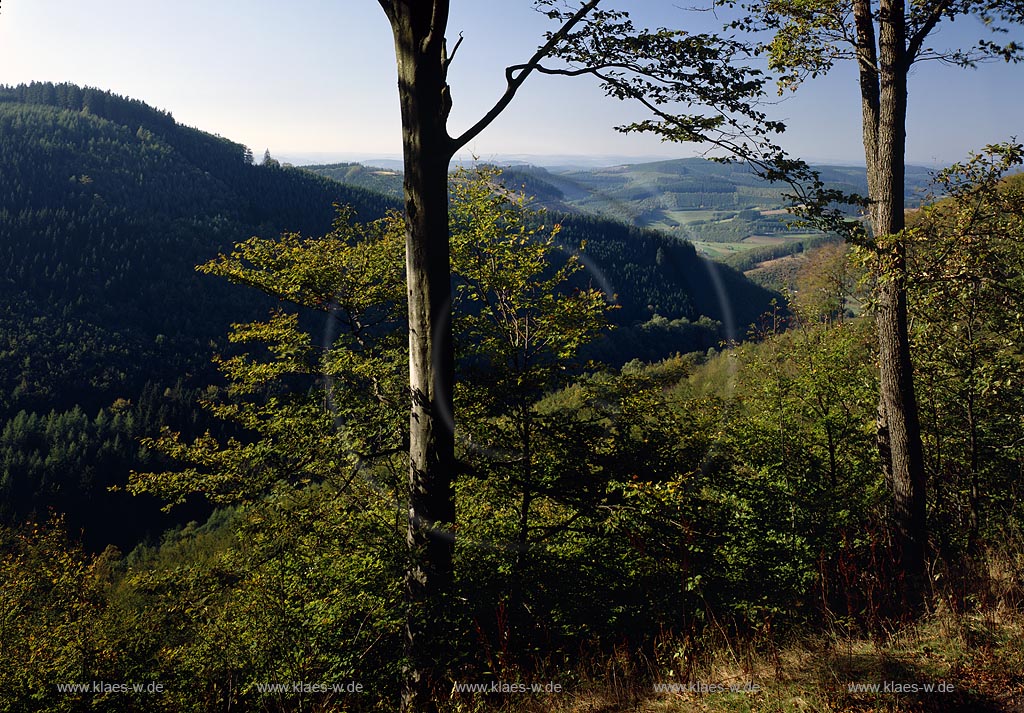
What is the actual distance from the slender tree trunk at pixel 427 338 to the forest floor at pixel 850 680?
2.21 feet

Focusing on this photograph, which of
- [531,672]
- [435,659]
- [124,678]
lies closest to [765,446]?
[531,672]

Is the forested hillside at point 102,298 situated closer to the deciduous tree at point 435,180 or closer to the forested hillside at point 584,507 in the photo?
the forested hillside at point 584,507

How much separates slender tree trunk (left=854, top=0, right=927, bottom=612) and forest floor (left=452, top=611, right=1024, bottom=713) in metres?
2.41

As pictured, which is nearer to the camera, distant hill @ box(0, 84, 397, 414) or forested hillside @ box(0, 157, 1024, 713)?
forested hillside @ box(0, 157, 1024, 713)

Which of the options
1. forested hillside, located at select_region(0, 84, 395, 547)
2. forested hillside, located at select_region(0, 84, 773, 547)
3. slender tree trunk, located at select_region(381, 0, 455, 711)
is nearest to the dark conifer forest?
slender tree trunk, located at select_region(381, 0, 455, 711)

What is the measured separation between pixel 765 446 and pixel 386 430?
18.2 ft

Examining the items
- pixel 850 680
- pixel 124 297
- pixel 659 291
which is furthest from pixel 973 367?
pixel 124 297

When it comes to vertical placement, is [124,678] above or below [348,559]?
below

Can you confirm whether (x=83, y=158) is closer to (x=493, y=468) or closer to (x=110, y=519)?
(x=110, y=519)

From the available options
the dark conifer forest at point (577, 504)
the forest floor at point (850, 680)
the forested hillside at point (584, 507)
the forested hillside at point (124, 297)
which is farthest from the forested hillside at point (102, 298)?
the forest floor at point (850, 680)

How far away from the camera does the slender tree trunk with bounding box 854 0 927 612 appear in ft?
19.9

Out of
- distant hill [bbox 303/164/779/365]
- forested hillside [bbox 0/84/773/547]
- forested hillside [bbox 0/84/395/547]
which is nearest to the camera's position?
forested hillside [bbox 0/84/395/547]

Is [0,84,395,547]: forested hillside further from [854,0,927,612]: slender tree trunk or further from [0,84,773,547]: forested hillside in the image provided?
[854,0,927,612]: slender tree trunk

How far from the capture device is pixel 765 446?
318 inches
